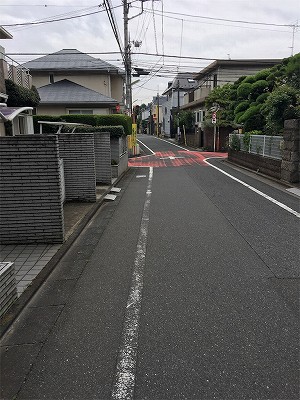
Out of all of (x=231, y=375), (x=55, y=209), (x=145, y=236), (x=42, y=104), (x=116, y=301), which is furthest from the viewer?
(x=42, y=104)

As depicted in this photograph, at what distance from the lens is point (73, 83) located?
28.3 metres

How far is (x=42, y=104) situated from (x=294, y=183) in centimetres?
1995

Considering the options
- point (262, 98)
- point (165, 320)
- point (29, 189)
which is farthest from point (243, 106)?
point (165, 320)

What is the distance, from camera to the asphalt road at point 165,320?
2.67 metres

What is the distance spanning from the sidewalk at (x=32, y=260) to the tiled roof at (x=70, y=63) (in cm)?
2399

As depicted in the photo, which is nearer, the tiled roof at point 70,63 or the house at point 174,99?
the tiled roof at point 70,63

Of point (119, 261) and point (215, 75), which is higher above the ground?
point (215, 75)

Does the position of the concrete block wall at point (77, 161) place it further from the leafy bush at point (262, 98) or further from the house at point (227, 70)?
the house at point (227, 70)

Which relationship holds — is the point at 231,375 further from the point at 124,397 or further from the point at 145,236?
the point at 145,236

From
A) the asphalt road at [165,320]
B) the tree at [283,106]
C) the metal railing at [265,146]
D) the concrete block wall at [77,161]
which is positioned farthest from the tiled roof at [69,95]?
the asphalt road at [165,320]

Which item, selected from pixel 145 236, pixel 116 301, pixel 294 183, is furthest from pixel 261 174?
pixel 116 301

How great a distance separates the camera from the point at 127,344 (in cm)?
316

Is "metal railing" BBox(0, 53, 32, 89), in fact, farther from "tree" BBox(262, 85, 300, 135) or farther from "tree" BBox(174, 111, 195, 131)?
"tree" BBox(174, 111, 195, 131)

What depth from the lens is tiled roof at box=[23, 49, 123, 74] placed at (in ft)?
93.7
